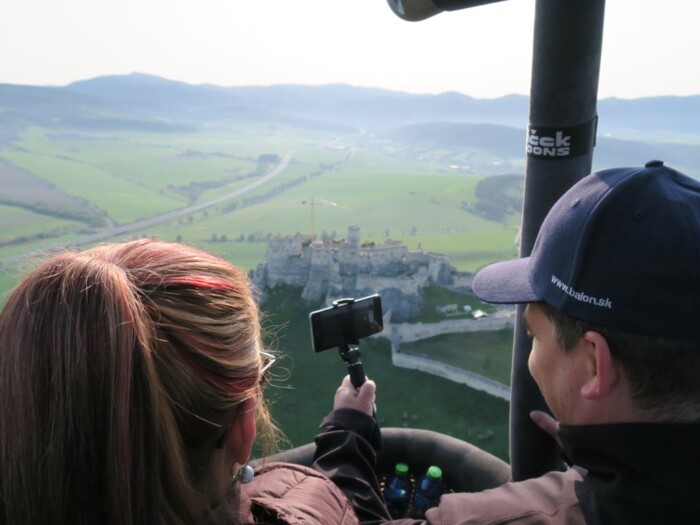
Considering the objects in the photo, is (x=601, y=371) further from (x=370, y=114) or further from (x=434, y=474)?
(x=370, y=114)

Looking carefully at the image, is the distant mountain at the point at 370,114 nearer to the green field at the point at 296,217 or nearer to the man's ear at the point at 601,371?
the man's ear at the point at 601,371

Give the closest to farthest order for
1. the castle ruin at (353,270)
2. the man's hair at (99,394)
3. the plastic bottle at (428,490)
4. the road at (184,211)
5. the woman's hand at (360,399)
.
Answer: the man's hair at (99,394) → the woman's hand at (360,399) → the plastic bottle at (428,490) → the road at (184,211) → the castle ruin at (353,270)

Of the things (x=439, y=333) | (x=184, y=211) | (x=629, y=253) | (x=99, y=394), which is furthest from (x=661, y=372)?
(x=184, y=211)

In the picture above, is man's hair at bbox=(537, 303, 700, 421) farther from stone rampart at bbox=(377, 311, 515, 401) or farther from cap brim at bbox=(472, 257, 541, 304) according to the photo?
stone rampart at bbox=(377, 311, 515, 401)

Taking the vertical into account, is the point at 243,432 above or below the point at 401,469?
above

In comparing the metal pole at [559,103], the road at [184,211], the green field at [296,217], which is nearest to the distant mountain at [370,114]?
→ the metal pole at [559,103]

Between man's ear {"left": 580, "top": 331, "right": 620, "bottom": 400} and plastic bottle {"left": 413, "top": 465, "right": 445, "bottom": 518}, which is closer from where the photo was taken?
man's ear {"left": 580, "top": 331, "right": 620, "bottom": 400}

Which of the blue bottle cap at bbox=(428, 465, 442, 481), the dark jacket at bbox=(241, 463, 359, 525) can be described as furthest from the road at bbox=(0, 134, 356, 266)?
the dark jacket at bbox=(241, 463, 359, 525)
